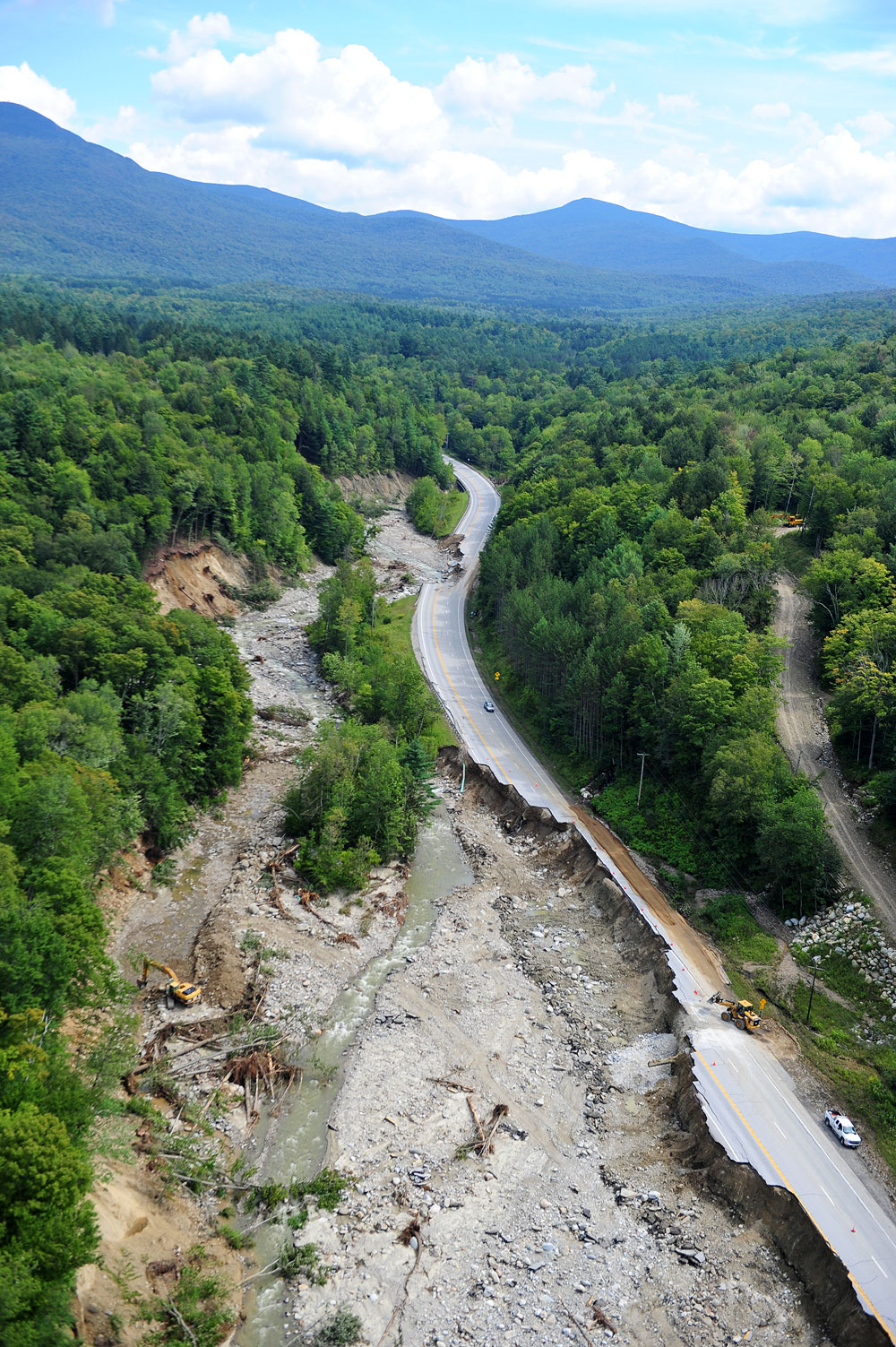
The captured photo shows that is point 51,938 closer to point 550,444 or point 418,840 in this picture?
point 418,840

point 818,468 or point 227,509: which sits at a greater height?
point 818,468

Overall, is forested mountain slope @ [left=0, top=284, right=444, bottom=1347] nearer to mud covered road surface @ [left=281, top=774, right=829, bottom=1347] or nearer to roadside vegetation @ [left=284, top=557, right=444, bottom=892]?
roadside vegetation @ [left=284, top=557, right=444, bottom=892]

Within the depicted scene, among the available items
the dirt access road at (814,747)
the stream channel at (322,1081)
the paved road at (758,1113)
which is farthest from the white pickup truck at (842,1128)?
the stream channel at (322,1081)

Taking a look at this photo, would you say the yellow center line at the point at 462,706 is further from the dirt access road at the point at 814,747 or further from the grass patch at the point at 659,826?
the dirt access road at the point at 814,747

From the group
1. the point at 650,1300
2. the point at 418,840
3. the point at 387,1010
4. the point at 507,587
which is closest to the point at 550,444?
the point at 507,587

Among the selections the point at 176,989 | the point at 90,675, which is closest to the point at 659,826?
the point at 176,989

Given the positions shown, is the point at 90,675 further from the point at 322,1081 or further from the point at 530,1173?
the point at 530,1173
